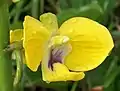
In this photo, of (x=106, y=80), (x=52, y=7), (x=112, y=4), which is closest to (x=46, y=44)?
(x=106, y=80)

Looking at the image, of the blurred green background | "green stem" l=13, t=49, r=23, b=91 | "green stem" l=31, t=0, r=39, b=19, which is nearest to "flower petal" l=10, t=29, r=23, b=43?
"green stem" l=13, t=49, r=23, b=91

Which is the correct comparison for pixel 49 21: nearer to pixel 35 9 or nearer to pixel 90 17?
pixel 90 17

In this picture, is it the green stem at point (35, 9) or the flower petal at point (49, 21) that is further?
the green stem at point (35, 9)

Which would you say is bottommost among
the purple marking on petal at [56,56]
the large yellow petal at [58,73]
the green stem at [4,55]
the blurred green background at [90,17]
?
the blurred green background at [90,17]

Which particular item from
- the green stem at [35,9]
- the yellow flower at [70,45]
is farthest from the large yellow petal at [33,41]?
the green stem at [35,9]

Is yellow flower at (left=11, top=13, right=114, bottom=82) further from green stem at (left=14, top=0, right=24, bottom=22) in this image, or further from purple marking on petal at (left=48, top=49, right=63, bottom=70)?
green stem at (left=14, top=0, right=24, bottom=22)

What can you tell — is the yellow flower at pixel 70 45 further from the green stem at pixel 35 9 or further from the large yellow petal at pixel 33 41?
the green stem at pixel 35 9
